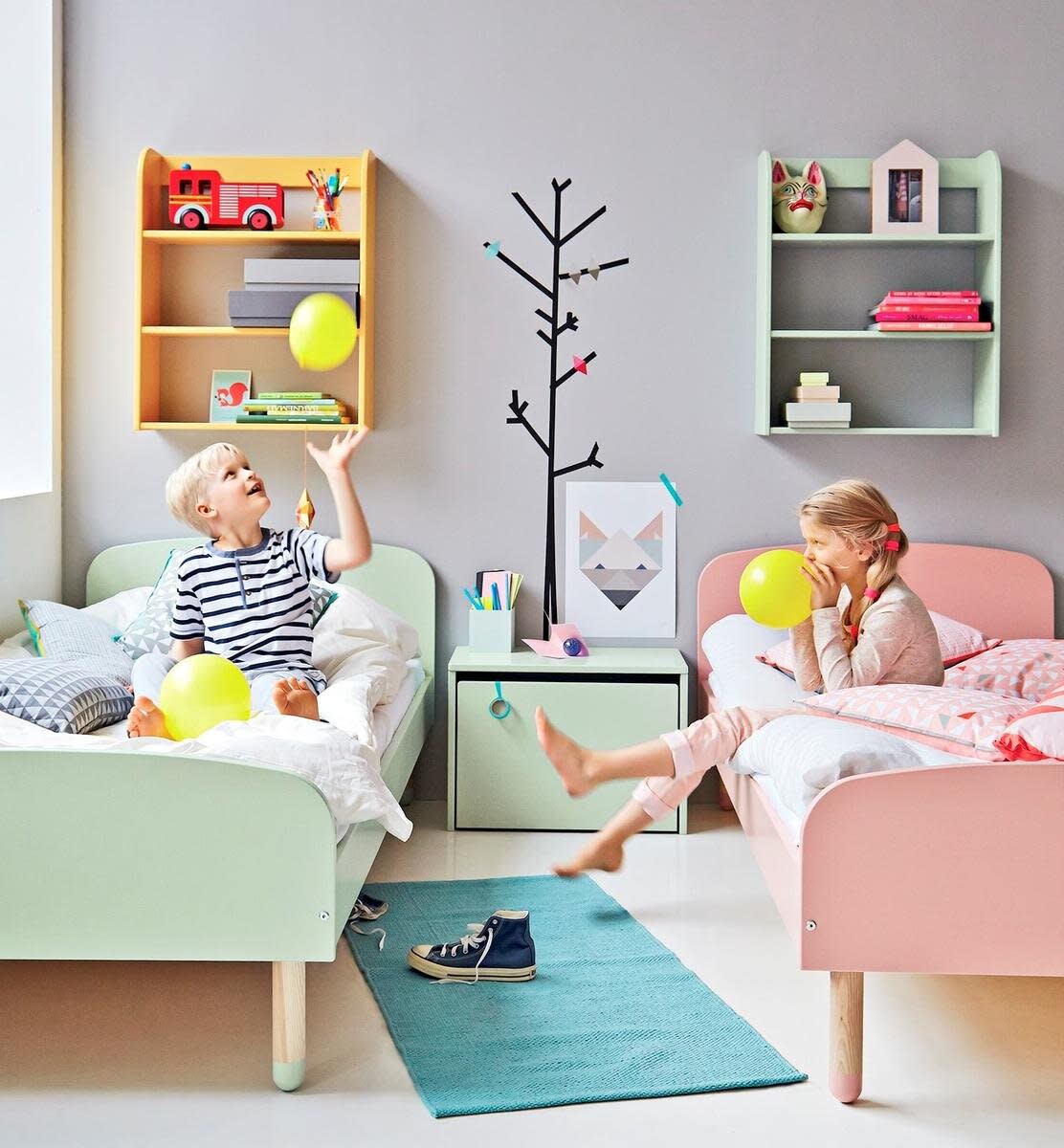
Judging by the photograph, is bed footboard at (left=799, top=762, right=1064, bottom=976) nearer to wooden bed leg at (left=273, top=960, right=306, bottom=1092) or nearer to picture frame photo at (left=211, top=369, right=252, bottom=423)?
wooden bed leg at (left=273, top=960, right=306, bottom=1092)

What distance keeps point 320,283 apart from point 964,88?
1.89m

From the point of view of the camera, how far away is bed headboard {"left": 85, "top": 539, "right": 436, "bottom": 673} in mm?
3703

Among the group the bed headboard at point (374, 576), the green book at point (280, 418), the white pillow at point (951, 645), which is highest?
the green book at point (280, 418)

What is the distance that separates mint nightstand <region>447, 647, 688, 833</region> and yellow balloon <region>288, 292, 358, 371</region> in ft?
2.83

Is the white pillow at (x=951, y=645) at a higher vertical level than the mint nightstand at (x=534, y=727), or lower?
higher

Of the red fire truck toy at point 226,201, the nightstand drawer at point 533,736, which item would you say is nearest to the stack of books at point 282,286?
the red fire truck toy at point 226,201

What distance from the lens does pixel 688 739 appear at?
2.35m

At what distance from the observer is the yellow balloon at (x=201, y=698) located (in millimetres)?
2357

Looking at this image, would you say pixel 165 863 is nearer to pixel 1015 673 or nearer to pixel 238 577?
pixel 238 577

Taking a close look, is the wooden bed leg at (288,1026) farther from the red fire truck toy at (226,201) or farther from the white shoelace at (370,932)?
the red fire truck toy at (226,201)

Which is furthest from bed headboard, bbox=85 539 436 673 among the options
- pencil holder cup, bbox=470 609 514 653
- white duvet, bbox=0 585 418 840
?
white duvet, bbox=0 585 418 840

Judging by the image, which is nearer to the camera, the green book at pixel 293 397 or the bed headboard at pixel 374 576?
the green book at pixel 293 397

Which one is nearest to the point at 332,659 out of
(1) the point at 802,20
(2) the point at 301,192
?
(2) the point at 301,192

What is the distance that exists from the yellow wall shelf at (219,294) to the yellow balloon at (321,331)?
11.1 inches
